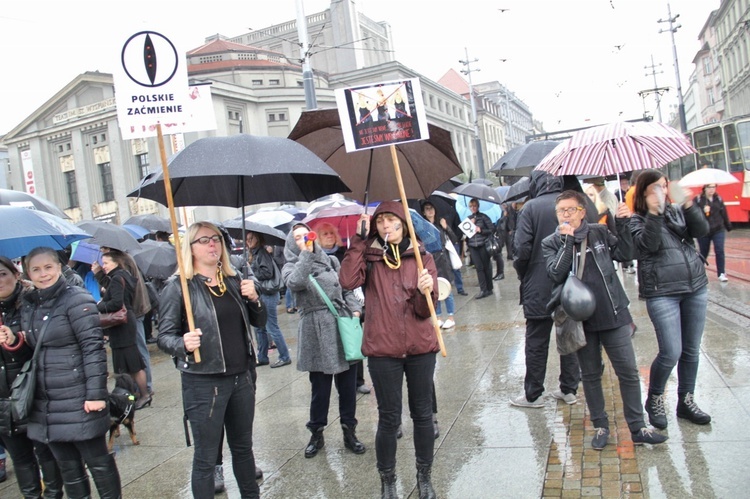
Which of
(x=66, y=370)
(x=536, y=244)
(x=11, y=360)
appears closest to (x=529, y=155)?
(x=536, y=244)

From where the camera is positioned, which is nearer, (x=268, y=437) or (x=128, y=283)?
(x=268, y=437)

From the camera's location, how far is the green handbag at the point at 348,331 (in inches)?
196

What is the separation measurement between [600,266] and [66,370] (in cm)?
355

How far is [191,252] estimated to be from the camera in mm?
3859

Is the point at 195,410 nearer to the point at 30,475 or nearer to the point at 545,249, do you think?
the point at 30,475

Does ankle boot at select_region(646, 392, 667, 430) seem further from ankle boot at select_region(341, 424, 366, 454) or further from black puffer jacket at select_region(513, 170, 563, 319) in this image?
ankle boot at select_region(341, 424, 366, 454)

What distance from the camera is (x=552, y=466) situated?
4.27m

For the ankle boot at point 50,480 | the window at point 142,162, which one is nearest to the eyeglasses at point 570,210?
the ankle boot at point 50,480

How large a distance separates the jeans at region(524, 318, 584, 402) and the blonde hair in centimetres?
263

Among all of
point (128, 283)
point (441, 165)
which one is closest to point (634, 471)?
point (441, 165)

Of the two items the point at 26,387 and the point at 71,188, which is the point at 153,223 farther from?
the point at 71,188

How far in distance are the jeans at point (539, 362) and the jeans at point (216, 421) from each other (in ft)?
8.22

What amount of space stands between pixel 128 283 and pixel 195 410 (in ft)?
11.1

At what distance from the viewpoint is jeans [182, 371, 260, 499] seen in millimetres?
3697
